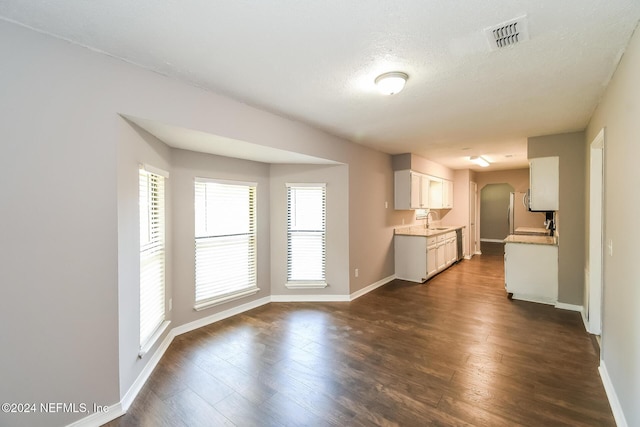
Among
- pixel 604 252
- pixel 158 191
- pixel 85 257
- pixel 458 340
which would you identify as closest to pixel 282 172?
pixel 158 191

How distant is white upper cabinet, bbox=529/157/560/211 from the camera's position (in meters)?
3.95

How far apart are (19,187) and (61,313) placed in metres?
0.80

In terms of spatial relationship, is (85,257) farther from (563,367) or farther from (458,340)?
(563,367)

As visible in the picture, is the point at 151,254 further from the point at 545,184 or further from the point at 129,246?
the point at 545,184

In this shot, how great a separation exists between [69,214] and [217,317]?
227cm

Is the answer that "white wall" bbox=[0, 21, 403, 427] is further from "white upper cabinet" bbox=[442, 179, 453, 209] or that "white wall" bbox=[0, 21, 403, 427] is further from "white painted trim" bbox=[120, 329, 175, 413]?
"white upper cabinet" bbox=[442, 179, 453, 209]

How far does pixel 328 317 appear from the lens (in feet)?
11.9

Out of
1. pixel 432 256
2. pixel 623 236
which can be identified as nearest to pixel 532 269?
pixel 432 256

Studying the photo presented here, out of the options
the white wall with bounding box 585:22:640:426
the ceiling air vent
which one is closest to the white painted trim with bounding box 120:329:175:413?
the white wall with bounding box 585:22:640:426

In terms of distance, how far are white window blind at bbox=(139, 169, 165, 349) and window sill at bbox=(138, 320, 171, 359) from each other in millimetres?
21

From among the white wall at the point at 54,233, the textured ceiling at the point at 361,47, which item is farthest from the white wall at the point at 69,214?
the textured ceiling at the point at 361,47

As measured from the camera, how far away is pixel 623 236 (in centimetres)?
178

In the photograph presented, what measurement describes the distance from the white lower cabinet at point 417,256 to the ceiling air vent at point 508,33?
12.7 feet

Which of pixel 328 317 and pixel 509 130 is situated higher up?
pixel 509 130
